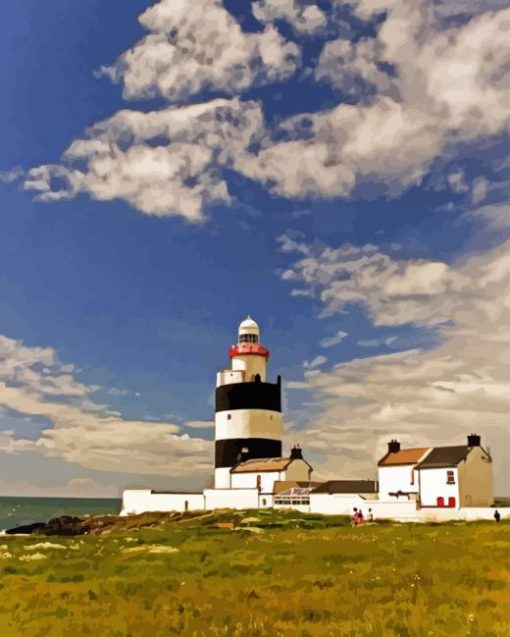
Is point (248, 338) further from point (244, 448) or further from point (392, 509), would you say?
point (392, 509)

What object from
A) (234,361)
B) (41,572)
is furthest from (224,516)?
(41,572)

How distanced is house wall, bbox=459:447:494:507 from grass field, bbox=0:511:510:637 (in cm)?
2667

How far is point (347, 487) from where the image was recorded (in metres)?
63.8

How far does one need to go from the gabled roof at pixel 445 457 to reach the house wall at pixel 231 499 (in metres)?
16.4

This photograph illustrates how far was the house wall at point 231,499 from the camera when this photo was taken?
6644 cm

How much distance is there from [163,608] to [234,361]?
6251 centimetres

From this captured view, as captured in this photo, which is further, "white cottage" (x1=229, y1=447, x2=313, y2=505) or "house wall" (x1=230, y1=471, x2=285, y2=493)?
"house wall" (x1=230, y1=471, x2=285, y2=493)

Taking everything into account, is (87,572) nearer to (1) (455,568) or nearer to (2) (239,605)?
(2) (239,605)

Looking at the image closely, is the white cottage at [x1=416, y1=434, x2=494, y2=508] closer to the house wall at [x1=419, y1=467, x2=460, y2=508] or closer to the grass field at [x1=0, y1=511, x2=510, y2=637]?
the house wall at [x1=419, y1=467, x2=460, y2=508]

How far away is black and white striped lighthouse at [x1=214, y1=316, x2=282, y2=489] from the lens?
73562 millimetres

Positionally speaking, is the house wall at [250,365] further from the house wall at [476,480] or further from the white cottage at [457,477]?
the house wall at [476,480]

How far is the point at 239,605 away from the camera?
49.0ft

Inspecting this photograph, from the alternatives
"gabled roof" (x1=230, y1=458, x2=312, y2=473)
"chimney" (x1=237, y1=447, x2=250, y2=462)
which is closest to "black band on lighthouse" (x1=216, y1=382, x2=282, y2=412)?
"chimney" (x1=237, y1=447, x2=250, y2=462)

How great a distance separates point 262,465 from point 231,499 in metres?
4.76
